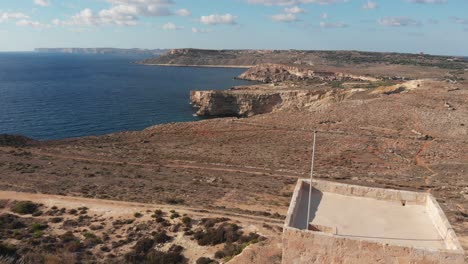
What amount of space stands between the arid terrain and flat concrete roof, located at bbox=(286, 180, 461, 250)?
4166 mm

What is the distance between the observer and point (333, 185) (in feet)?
52.1

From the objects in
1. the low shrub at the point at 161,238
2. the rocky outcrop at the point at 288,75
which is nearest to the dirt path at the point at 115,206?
the low shrub at the point at 161,238

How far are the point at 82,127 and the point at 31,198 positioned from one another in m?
47.2

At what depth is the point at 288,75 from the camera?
162 metres

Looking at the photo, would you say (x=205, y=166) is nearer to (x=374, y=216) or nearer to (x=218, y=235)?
(x=218, y=235)

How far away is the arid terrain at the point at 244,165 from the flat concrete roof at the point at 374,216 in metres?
4.17

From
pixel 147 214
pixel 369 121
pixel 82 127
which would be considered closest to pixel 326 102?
pixel 369 121

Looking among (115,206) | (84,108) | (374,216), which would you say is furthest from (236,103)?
(374,216)

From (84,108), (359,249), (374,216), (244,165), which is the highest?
(374,216)

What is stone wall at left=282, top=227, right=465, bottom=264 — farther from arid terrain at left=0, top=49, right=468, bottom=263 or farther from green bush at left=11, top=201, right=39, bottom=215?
green bush at left=11, top=201, right=39, bottom=215

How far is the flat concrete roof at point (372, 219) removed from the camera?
12797 mm

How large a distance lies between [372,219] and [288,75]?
15094cm

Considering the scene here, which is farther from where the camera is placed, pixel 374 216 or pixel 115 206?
pixel 115 206

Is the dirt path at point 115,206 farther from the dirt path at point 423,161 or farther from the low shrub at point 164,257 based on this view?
the dirt path at point 423,161
